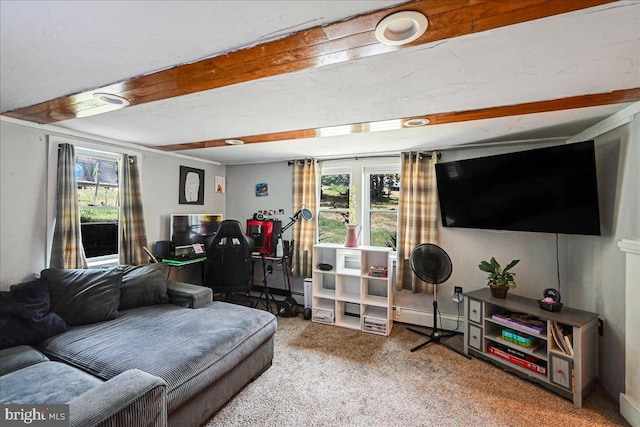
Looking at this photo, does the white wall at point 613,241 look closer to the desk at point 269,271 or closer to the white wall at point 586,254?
the white wall at point 586,254

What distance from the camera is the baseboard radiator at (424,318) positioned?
10.5ft

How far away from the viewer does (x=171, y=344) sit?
1.85 m

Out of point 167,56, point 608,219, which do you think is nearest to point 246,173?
point 167,56

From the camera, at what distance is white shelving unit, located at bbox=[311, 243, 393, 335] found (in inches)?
127

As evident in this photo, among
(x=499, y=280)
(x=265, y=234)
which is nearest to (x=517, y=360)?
(x=499, y=280)

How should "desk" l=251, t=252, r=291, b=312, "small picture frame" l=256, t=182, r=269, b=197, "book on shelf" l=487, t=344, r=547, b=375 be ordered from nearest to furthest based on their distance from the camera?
"book on shelf" l=487, t=344, r=547, b=375 → "desk" l=251, t=252, r=291, b=312 → "small picture frame" l=256, t=182, r=269, b=197

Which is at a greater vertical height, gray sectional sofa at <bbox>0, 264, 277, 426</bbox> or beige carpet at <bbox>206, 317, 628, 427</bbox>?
gray sectional sofa at <bbox>0, 264, 277, 426</bbox>

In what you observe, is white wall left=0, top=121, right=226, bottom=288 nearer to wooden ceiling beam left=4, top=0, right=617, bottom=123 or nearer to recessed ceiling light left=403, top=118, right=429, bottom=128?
wooden ceiling beam left=4, top=0, right=617, bottom=123

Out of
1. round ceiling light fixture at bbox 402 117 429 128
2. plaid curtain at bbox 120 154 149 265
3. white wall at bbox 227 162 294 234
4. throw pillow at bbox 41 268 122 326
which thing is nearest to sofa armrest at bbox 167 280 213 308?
throw pillow at bbox 41 268 122 326

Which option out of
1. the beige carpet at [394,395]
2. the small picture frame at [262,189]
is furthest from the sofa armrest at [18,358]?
the small picture frame at [262,189]

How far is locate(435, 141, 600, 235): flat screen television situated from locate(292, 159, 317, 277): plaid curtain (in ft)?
5.48

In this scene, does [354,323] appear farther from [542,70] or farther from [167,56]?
[167,56]

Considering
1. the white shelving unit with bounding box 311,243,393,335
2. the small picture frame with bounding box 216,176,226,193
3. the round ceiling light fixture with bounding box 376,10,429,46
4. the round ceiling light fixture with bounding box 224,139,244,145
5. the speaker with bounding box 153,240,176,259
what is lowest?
the white shelving unit with bounding box 311,243,393,335

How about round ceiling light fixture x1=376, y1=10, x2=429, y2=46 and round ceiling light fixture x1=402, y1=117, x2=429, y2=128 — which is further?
round ceiling light fixture x1=402, y1=117, x2=429, y2=128
